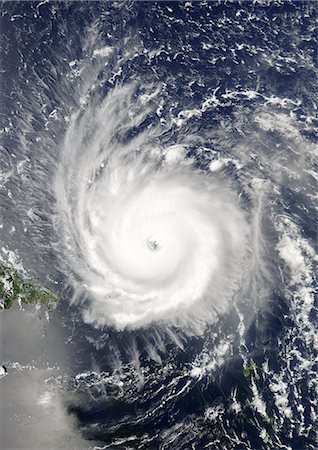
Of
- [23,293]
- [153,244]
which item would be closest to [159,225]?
[153,244]

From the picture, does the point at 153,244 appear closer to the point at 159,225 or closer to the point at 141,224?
the point at 159,225

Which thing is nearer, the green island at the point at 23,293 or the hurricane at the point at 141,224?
the green island at the point at 23,293

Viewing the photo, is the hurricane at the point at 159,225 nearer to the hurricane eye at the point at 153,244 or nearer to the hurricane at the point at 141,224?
the hurricane eye at the point at 153,244

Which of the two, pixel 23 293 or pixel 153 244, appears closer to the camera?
pixel 23 293

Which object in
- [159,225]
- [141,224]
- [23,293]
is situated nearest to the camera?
[23,293]

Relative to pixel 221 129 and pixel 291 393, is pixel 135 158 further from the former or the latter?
pixel 291 393

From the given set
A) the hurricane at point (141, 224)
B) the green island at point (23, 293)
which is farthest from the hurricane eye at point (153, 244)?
the green island at point (23, 293)

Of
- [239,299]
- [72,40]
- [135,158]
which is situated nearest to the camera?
[239,299]

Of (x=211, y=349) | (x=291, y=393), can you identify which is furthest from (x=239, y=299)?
(x=291, y=393)
